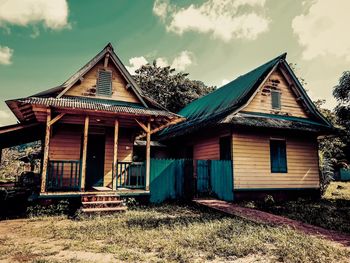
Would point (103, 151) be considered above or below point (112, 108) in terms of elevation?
below

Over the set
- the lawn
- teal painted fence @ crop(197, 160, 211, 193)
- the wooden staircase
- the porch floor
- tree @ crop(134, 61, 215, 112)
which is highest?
tree @ crop(134, 61, 215, 112)

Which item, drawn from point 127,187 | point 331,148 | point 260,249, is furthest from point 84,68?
point 331,148

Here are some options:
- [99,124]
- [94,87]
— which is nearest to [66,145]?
[99,124]

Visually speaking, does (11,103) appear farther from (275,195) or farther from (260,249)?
(275,195)

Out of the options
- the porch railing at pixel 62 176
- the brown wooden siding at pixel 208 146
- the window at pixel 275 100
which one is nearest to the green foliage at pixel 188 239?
the porch railing at pixel 62 176

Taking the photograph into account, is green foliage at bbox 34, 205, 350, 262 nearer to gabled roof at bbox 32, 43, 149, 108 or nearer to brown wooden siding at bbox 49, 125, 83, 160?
brown wooden siding at bbox 49, 125, 83, 160

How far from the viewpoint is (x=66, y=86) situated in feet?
39.4

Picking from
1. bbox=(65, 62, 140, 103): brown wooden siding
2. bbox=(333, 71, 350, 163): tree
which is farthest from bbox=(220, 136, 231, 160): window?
bbox=(333, 71, 350, 163): tree

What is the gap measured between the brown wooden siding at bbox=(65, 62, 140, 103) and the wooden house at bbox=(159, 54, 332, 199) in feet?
14.1

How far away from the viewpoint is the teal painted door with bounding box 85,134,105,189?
13938mm

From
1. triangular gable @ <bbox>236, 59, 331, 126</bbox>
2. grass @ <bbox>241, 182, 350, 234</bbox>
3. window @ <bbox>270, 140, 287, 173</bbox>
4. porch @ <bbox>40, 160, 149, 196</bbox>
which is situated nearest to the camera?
grass @ <bbox>241, 182, 350, 234</bbox>

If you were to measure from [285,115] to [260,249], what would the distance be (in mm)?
11532

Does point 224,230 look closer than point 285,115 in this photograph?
Yes

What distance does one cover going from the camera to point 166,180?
12609 mm
